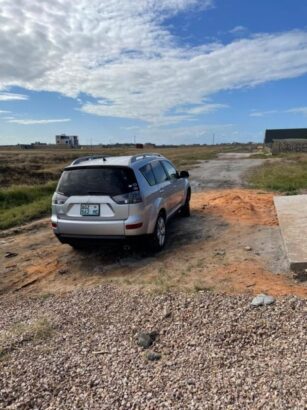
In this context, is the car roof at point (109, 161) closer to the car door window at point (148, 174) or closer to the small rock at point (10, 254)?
the car door window at point (148, 174)

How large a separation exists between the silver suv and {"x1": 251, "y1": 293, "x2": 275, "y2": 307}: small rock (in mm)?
2485

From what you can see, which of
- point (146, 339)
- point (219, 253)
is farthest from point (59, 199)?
point (146, 339)

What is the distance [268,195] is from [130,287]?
848 centimetres

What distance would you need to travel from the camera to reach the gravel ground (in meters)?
3.17

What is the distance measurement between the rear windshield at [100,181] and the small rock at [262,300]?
278cm

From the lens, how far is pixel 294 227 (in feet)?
24.4

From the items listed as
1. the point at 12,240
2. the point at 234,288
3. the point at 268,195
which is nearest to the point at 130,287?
the point at 234,288

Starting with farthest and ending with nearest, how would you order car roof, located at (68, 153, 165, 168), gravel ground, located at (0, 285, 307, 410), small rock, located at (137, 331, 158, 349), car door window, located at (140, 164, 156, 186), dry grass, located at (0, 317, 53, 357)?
car door window, located at (140, 164, 156, 186) → car roof, located at (68, 153, 165, 168) → dry grass, located at (0, 317, 53, 357) → small rock, located at (137, 331, 158, 349) → gravel ground, located at (0, 285, 307, 410)

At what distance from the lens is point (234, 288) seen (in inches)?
204

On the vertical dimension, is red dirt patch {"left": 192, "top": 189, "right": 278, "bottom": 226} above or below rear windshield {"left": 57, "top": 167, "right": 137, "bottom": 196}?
below

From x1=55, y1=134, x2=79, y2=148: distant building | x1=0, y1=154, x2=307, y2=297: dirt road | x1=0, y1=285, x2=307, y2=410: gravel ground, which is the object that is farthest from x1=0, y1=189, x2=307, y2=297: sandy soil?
x1=55, y1=134, x2=79, y2=148: distant building

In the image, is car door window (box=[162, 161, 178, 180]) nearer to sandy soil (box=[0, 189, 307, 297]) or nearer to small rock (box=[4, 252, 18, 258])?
sandy soil (box=[0, 189, 307, 297])

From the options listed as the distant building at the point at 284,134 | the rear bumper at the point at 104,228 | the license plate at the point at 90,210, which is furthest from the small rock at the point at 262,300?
the distant building at the point at 284,134

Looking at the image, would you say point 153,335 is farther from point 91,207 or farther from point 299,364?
point 91,207
